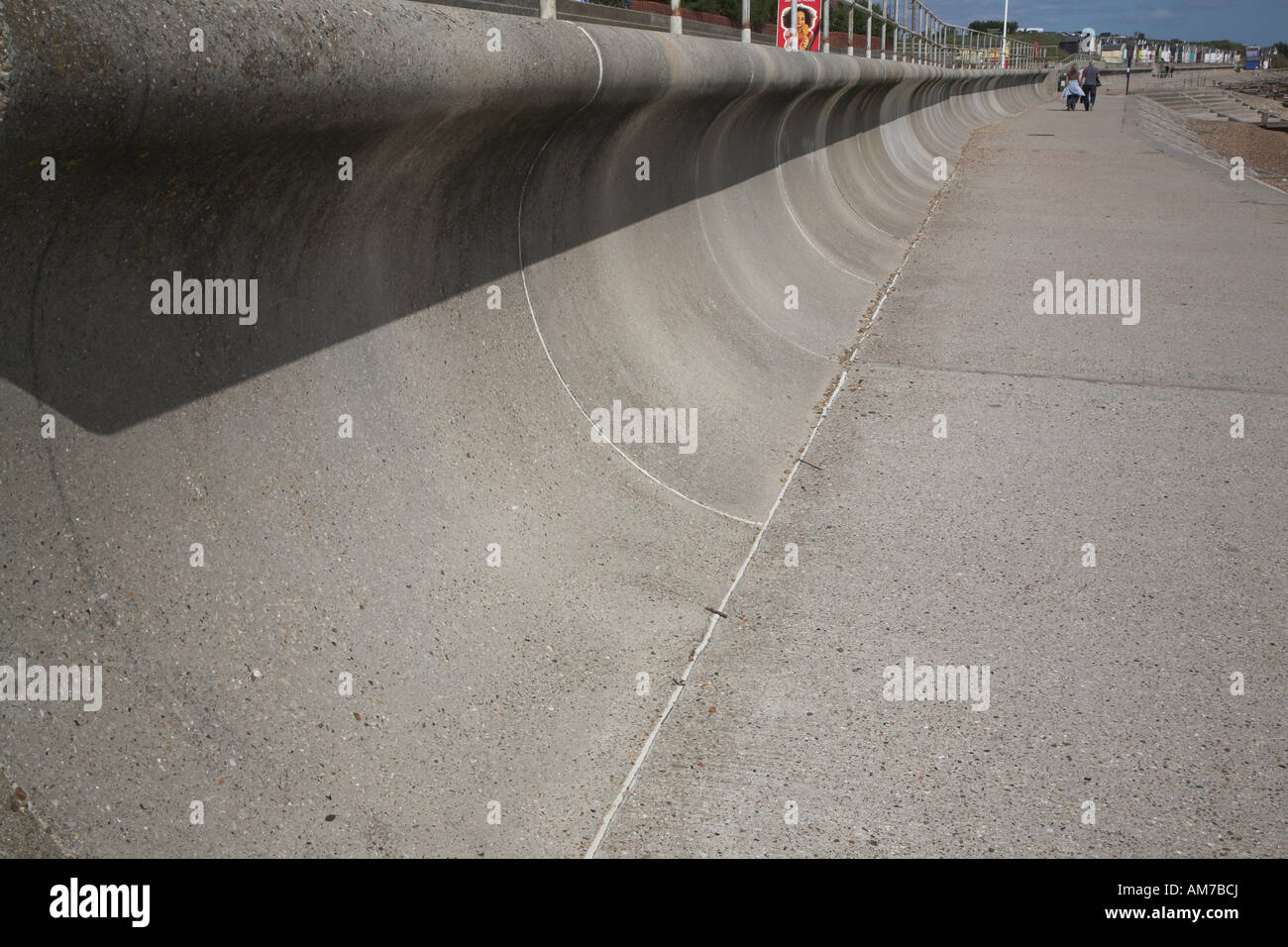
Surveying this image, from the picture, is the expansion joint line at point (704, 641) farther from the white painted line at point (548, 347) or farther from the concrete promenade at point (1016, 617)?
the white painted line at point (548, 347)

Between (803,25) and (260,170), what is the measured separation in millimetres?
10713

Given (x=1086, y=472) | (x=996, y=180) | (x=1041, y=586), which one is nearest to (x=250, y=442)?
(x=1041, y=586)

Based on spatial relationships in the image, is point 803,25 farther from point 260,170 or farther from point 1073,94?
point 1073,94

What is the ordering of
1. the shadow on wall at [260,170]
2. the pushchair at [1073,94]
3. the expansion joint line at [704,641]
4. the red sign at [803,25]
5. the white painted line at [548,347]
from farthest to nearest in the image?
the pushchair at [1073,94] < the red sign at [803,25] < the white painted line at [548,347] < the expansion joint line at [704,641] < the shadow on wall at [260,170]

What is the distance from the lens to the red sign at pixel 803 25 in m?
11.8

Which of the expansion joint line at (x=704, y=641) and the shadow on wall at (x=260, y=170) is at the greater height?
the shadow on wall at (x=260, y=170)

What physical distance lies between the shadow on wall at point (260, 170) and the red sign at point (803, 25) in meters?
7.48

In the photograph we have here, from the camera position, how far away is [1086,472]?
576cm

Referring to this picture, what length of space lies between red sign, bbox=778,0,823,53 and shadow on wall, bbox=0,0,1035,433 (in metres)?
7.48

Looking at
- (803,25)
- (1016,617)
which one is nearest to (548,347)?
(1016,617)

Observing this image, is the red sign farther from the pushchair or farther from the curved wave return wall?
the pushchair

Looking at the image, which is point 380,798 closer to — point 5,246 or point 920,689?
point 5,246

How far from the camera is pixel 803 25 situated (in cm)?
1248

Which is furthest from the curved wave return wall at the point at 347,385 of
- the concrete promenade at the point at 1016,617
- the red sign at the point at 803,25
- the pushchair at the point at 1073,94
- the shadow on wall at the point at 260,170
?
the pushchair at the point at 1073,94
